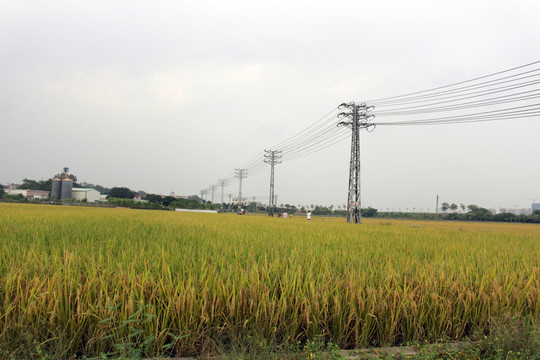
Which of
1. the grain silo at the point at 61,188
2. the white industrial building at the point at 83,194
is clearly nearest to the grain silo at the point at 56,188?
the grain silo at the point at 61,188

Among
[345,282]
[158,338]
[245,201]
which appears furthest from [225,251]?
[245,201]

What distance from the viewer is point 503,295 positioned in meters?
2.83

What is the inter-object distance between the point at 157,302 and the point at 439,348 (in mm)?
2026

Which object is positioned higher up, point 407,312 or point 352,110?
point 352,110

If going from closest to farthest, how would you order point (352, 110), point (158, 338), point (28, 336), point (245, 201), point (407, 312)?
point (28, 336)
point (158, 338)
point (407, 312)
point (352, 110)
point (245, 201)

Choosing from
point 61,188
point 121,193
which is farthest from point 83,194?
point 121,193

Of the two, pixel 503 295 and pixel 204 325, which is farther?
pixel 503 295

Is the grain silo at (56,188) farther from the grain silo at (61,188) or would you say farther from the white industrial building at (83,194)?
the white industrial building at (83,194)

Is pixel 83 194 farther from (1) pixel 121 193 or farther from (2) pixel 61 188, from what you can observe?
(1) pixel 121 193

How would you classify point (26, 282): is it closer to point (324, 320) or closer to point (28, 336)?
point (28, 336)

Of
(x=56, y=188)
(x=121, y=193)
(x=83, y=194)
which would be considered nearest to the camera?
(x=56, y=188)

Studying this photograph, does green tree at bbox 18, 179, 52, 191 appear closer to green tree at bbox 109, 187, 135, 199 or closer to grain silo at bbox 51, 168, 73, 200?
green tree at bbox 109, 187, 135, 199

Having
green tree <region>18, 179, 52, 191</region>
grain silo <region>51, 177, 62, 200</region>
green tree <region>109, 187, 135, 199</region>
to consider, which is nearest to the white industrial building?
grain silo <region>51, 177, 62, 200</region>

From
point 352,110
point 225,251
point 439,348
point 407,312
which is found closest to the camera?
point 439,348
